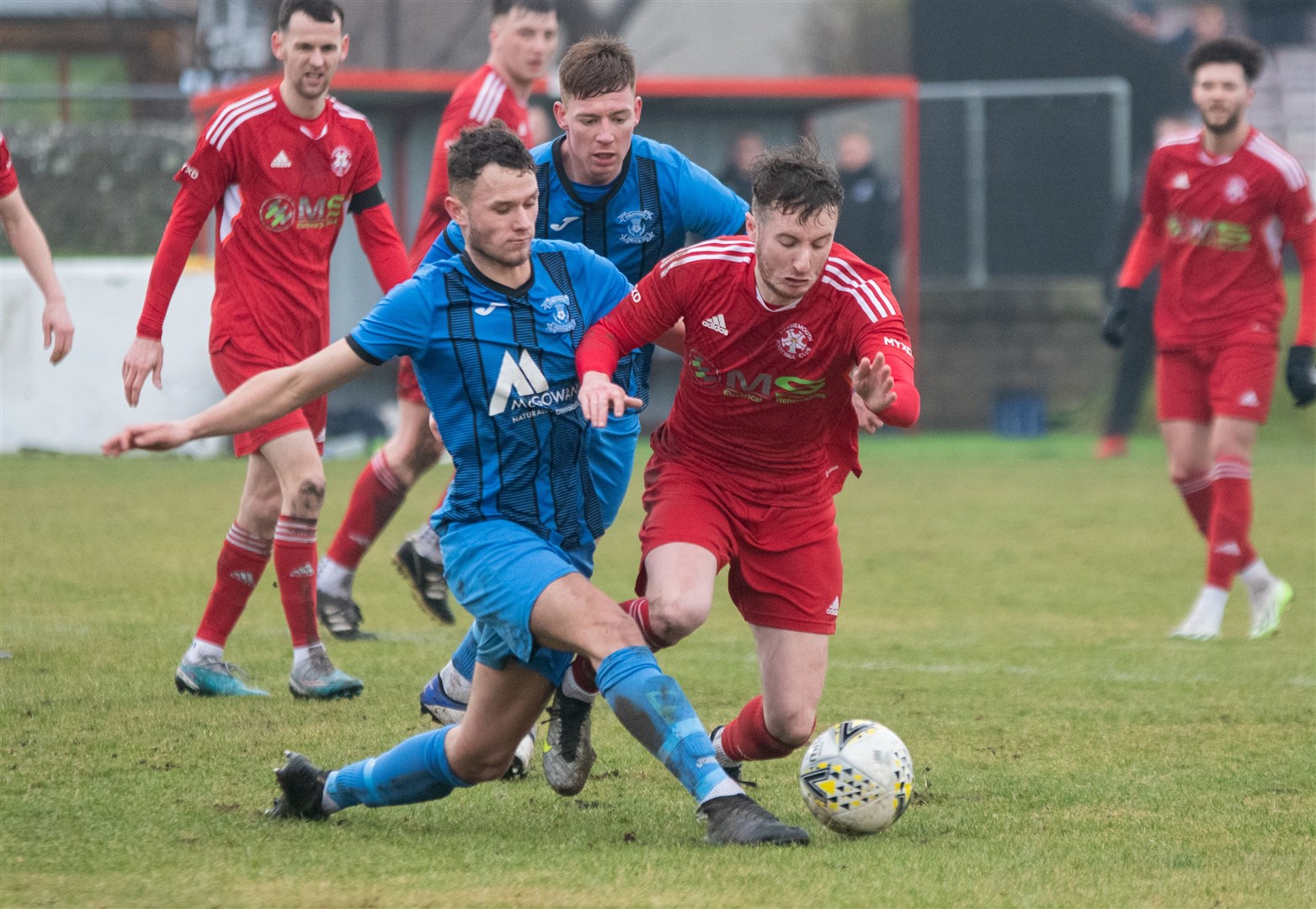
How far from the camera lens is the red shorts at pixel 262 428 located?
591cm

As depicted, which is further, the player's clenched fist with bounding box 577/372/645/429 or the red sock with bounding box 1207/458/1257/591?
the red sock with bounding box 1207/458/1257/591

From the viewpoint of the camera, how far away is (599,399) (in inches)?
161

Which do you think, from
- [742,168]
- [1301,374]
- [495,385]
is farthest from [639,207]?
[742,168]

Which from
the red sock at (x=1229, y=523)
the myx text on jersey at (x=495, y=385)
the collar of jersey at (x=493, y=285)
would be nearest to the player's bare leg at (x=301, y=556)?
the myx text on jersey at (x=495, y=385)

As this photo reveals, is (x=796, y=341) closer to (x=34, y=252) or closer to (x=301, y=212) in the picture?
(x=301, y=212)

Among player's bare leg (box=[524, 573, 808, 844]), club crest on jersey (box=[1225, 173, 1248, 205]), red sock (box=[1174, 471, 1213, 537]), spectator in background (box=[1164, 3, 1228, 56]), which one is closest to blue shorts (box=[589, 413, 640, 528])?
player's bare leg (box=[524, 573, 808, 844])

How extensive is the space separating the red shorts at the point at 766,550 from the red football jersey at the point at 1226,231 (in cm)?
383

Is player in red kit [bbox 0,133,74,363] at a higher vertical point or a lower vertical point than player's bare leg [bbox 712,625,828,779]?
higher

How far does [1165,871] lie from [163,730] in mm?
2947

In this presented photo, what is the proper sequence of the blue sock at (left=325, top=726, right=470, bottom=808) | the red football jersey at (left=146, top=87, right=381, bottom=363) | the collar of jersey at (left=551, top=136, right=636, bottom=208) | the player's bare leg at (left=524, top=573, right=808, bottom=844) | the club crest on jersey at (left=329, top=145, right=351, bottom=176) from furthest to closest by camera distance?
the club crest on jersey at (left=329, top=145, right=351, bottom=176) < the red football jersey at (left=146, top=87, right=381, bottom=363) < the collar of jersey at (left=551, top=136, right=636, bottom=208) < the blue sock at (left=325, top=726, right=470, bottom=808) < the player's bare leg at (left=524, top=573, right=808, bottom=844)

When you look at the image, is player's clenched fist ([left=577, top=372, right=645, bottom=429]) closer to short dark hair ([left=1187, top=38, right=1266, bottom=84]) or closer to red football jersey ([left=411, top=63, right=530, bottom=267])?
red football jersey ([left=411, top=63, right=530, bottom=267])

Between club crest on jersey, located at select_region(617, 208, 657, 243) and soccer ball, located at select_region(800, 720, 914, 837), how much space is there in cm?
190

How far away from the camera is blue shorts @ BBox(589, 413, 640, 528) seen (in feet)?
15.2

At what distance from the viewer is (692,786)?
4035 mm
